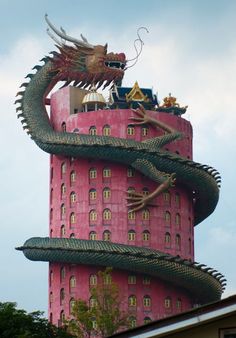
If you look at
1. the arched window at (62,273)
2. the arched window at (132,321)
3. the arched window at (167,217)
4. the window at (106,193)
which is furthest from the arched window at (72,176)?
the arched window at (132,321)

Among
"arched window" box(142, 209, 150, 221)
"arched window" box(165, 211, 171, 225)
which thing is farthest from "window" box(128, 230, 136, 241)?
"arched window" box(165, 211, 171, 225)

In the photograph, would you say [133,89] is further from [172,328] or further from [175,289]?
[172,328]

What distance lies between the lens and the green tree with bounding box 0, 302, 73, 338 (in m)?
50.8

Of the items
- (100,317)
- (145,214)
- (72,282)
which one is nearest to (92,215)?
(145,214)

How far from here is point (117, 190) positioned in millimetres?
74000

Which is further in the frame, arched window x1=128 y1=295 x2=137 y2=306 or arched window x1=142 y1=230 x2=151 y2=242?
arched window x1=142 y1=230 x2=151 y2=242

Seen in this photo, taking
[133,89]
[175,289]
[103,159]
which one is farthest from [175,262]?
[133,89]

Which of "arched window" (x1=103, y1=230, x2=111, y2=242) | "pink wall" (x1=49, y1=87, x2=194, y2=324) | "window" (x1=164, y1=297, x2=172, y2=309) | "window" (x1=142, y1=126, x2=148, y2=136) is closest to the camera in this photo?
"pink wall" (x1=49, y1=87, x2=194, y2=324)

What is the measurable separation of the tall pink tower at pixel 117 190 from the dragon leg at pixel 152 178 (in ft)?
0.23

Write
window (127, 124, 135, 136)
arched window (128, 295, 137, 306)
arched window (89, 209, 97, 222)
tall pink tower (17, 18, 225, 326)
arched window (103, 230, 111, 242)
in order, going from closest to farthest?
tall pink tower (17, 18, 225, 326) → arched window (128, 295, 137, 306) → arched window (103, 230, 111, 242) → arched window (89, 209, 97, 222) → window (127, 124, 135, 136)

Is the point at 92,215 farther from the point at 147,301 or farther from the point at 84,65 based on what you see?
the point at 84,65

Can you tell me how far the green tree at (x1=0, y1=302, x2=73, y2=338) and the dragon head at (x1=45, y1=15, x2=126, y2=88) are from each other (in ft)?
88.2

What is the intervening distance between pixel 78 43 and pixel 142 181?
12.2 metres

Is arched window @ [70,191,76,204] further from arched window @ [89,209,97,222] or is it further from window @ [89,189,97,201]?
arched window @ [89,209,97,222]
